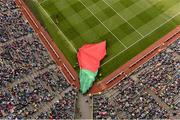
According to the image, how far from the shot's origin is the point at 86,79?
4459cm

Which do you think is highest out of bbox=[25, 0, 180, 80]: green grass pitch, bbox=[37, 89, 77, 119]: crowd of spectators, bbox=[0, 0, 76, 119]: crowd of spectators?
bbox=[25, 0, 180, 80]: green grass pitch

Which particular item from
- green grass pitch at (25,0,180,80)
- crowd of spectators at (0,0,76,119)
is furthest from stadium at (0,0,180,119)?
crowd of spectators at (0,0,76,119)

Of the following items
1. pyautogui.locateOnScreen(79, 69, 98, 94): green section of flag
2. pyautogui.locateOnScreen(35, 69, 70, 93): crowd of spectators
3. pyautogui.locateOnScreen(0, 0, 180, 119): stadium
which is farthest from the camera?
pyautogui.locateOnScreen(35, 69, 70, 93): crowd of spectators

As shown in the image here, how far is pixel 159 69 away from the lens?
4341 cm

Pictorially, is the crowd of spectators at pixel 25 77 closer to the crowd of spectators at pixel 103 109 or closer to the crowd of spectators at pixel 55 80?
the crowd of spectators at pixel 55 80

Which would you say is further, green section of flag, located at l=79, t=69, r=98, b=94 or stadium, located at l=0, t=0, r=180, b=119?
green section of flag, located at l=79, t=69, r=98, b=94

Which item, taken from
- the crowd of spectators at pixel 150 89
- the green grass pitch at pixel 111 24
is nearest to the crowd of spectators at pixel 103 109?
the crowd of spectators at pixel 150 89

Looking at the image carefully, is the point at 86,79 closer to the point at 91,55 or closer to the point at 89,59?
the point at 89,59

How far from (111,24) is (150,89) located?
12.7m

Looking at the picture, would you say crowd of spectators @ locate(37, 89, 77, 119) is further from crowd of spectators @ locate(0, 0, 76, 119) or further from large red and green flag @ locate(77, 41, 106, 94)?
large red and green flag @ locate(77, 41, 106, 94)

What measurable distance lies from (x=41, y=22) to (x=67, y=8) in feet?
14.6

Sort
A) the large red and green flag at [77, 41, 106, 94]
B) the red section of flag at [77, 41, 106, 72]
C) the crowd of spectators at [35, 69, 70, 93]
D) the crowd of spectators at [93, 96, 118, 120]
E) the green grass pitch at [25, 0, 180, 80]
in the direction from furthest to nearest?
the green grass pitch at [25, 0, 180, 80]
the red section of flag at [77, 41, 106, 72]
the large red and green flag at [77, 41, 106, 94]
the crowd of spectators at [35, 69, 70, 93]
the crowd of spectators at [93, 96, 118, 120]

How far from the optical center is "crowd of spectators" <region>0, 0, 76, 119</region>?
41.4 m

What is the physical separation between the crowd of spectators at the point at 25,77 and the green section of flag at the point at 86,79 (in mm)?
1365
